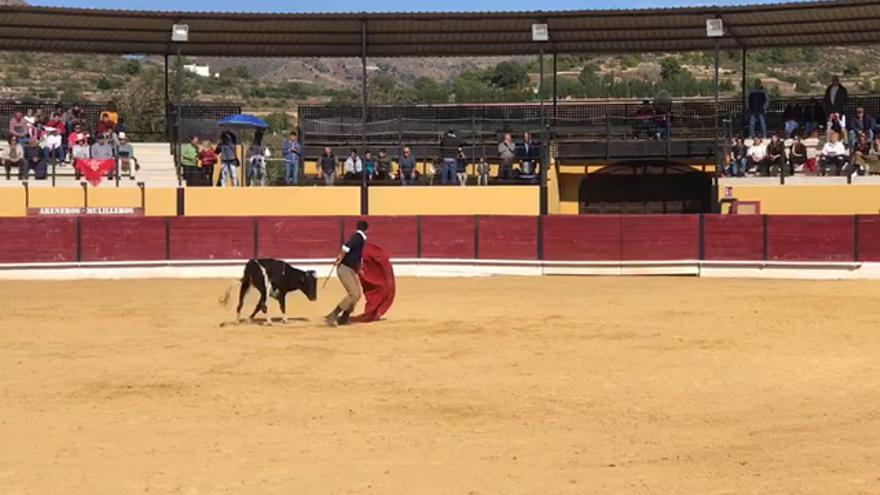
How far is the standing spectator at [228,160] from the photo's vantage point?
1193 inches

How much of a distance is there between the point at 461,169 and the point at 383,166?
1790mm

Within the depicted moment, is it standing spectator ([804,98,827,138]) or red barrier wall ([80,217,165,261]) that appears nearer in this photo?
red barrier wall ([80,217,165,261])

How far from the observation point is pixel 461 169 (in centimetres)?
3095

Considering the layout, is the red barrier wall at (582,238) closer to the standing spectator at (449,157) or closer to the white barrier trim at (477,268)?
the white barrier trim at (477,268)

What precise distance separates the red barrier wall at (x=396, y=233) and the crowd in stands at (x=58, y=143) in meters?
5.94

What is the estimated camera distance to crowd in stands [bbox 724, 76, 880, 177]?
98.6ft

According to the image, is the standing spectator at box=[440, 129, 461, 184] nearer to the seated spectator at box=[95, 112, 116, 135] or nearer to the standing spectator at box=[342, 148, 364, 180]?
the standing spectator at box=[342, 148, 364, 180]

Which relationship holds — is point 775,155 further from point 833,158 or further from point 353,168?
point 353,168

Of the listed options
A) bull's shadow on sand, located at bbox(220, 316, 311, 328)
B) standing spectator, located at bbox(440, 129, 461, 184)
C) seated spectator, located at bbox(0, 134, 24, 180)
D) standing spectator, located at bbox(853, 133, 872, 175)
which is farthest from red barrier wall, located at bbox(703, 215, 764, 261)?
seated spectator, located at bbox(0, 134, 24, 180)

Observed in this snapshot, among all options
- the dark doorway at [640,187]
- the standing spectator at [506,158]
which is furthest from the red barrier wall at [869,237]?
the standing spectator at [506,158]

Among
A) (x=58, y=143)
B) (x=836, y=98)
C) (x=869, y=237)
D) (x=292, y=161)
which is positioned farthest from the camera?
(x=836, y=98)

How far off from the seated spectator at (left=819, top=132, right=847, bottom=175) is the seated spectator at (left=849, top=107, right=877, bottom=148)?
357 millimetres

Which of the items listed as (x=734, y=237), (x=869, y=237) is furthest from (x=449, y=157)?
(x=869, y=237)

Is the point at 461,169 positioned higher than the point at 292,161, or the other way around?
the point at 292,161
